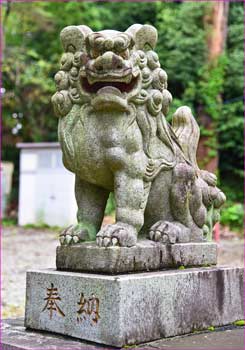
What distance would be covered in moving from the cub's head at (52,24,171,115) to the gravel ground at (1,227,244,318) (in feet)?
9.65

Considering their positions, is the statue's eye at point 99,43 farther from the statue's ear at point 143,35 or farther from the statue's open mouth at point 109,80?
the statue's ear at point 143,35

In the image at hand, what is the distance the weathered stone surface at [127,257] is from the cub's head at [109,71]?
81cm

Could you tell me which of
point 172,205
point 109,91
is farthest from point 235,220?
point 109,91

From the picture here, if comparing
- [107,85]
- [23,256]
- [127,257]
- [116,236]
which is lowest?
[23,256]

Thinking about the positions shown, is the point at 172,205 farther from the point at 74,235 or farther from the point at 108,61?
the point at 108,61

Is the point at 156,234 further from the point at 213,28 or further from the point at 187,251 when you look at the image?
the point at 213,28

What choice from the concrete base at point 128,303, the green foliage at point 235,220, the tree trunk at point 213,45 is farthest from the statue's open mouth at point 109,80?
the tree trunk at point 213,45

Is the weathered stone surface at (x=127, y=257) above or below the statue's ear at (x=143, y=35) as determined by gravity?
below

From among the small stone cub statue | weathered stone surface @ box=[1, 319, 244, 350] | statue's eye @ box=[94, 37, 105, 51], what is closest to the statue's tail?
the small stone cub statue

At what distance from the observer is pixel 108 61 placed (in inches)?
114

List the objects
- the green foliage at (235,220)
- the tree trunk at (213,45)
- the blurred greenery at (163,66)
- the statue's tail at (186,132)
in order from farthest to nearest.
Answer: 1. the blurred greenery at (163,66)
2. the tree trunk at (213,45)
3. the green foliage at (235,220)
4. the statue's tail at (186,132)

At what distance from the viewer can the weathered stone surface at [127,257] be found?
2.89 m

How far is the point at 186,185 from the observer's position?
3.32 meters

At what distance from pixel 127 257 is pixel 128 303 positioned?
10.8 inches
